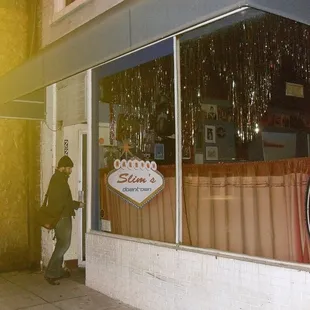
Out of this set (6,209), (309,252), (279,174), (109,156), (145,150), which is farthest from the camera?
(6,209)

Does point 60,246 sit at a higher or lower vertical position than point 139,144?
lower

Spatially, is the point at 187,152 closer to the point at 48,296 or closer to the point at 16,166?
the point at 48,296

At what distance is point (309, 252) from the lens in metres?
4.04

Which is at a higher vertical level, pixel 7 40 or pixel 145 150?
pixel 7 40

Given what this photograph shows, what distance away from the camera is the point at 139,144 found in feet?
20.1

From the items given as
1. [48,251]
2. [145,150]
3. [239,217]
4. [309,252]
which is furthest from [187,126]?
[48,251]

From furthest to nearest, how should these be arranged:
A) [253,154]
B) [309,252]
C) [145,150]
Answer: [145,150], [253,154], [309,252]

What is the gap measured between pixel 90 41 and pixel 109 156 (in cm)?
190

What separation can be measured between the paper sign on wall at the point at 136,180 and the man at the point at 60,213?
94 cm

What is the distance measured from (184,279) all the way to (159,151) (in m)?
Result: 1.71

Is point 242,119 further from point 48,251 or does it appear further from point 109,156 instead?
point 48,251

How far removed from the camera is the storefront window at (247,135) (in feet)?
14.3

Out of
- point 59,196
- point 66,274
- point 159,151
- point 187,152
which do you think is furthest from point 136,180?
point 66,274

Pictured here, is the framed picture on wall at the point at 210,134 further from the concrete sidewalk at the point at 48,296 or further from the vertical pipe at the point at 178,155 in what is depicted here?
the concrete sidewalk at the point at 48,296
